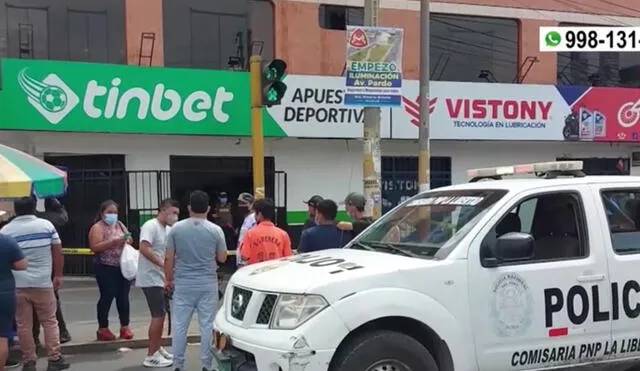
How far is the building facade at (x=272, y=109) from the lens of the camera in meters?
13.1

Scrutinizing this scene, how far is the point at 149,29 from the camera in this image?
1384 centimetres

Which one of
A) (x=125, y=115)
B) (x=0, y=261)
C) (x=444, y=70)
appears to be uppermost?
(x=444, y=70)

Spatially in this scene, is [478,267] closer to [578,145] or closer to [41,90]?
[41,90]

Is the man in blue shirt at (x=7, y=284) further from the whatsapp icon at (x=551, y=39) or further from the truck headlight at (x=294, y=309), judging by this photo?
the whatsapp icon at (x=551, y=39)

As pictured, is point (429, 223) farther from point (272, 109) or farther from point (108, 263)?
point (272, 109)

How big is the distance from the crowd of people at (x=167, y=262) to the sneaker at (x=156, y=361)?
10 millimetres

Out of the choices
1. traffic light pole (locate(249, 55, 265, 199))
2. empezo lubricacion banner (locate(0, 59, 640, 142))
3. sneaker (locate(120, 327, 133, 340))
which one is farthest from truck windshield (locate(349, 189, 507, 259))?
empezo lubricacion banner (locate(0, 59, 640, 142))

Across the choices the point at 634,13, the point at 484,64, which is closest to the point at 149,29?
the point at 484,64

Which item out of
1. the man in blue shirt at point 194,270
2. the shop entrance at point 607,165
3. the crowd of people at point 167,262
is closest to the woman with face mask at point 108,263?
the crowd of people at point 167,262

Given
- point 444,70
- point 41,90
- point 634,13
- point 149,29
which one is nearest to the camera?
point 41,90

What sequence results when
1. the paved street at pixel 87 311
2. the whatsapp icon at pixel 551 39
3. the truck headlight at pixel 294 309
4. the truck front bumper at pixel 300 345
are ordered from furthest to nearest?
the whatsapp icon at pixel 551 39 < the paved street at pixel 87 311 < the truck headlight at pixel 294 309 < the truck front bumper at pixel 300 345

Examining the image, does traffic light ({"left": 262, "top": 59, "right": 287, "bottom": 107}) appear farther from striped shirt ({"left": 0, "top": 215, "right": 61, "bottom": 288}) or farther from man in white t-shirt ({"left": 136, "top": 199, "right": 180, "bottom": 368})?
striped shirt ({"left": 0, "top": 215, "right": 61, "bottom": 288})

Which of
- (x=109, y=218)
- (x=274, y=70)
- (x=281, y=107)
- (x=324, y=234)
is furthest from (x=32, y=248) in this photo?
(x=281, y=107)

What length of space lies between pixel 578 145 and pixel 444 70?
163 inches
